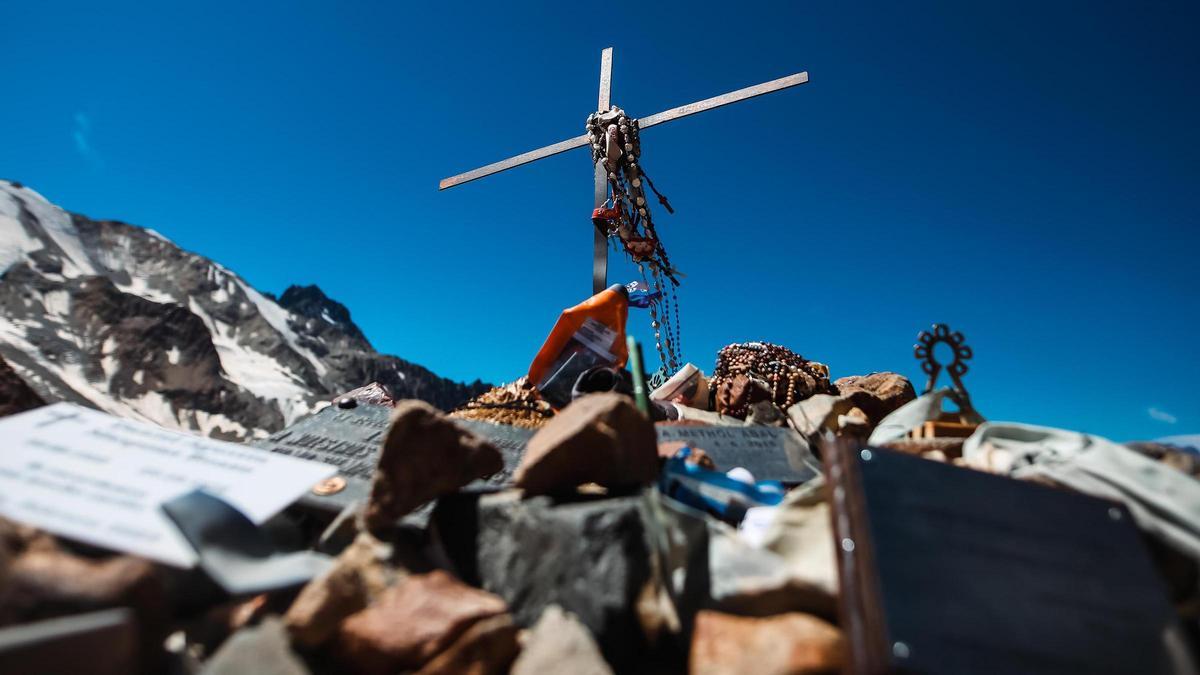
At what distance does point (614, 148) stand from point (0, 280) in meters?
22.3

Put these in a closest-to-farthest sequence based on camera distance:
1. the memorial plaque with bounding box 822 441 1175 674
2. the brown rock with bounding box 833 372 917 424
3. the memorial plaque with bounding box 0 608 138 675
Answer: the memorial plaque with bounding box 0 608 138 675
the memorial plaque with bounding box 822 441 1175 674
the brown rock with bounding box 833 372 917 424

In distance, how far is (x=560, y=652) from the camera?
1422mm

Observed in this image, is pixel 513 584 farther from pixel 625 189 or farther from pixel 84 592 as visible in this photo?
pixel 625 189

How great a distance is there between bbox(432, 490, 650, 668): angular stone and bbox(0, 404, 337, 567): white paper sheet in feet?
2.49

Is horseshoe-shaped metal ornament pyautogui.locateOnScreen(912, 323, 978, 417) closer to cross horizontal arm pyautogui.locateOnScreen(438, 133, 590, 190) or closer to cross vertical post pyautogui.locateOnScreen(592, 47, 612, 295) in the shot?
cross vertical post pyautogui.locateOnScreen(592, 47, 612, 295)

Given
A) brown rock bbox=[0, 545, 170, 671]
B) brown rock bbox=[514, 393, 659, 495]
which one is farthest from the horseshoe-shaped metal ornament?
brown rock bbox=[0, 545, 170, 671]

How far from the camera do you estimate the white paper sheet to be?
174 centimetres

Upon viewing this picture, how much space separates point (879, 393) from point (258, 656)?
5.71 meters

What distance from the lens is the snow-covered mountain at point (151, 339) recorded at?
1945 cm

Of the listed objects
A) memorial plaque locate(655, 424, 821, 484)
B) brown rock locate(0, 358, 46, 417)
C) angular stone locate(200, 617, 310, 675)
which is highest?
memorial plaque locate(655, 424, 821, 484)

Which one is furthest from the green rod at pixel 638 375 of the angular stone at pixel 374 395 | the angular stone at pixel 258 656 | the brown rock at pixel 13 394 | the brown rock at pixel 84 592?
the angular stone at pixel 374 395

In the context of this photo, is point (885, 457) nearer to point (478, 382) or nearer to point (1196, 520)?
point (1196, 520)

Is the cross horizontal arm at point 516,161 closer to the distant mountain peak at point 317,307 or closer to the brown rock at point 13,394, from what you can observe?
the brown rock at point 13,394

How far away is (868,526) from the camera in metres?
1.43
